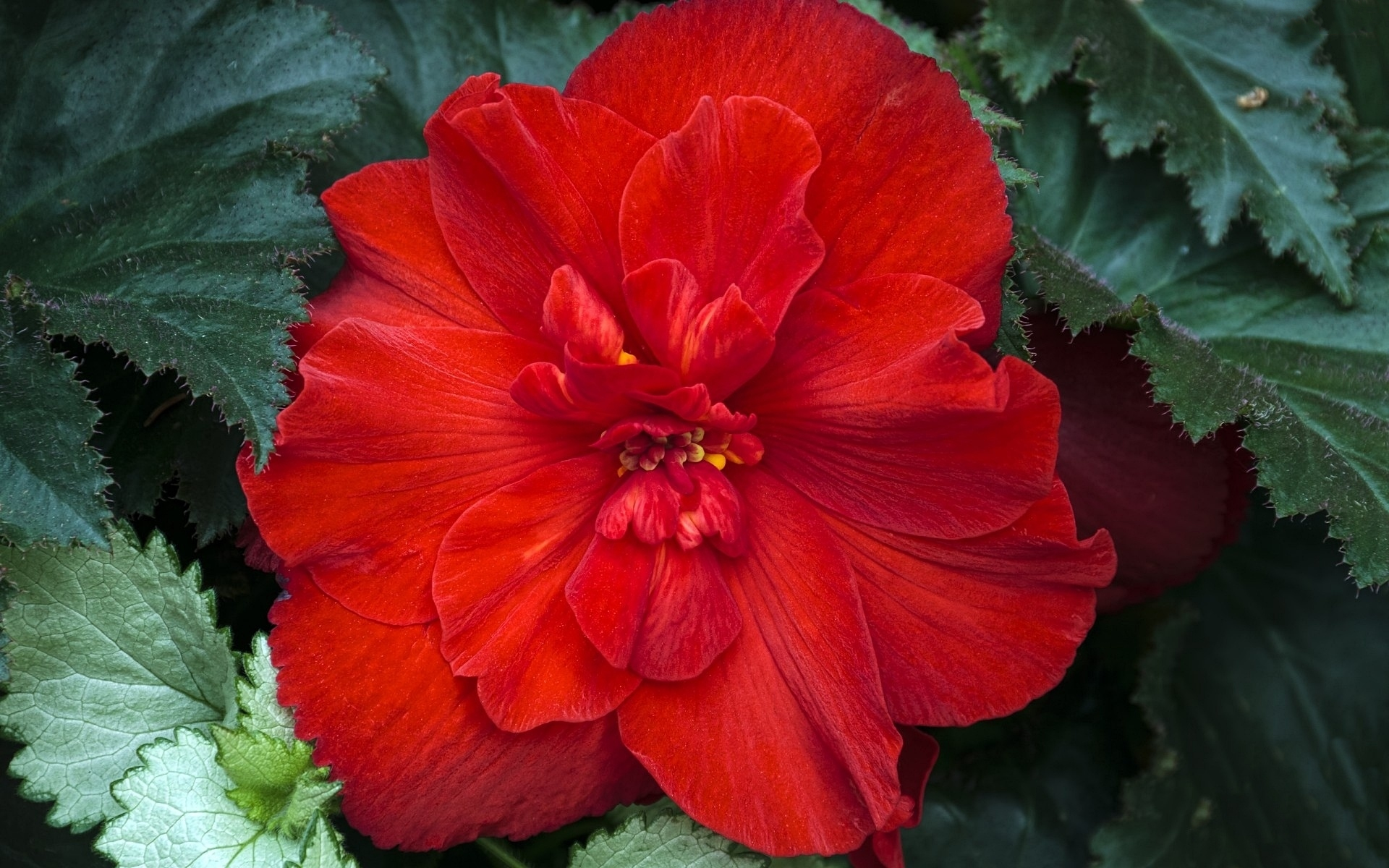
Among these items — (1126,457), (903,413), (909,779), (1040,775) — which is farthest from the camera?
(1040,775)

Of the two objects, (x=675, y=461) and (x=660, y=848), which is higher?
(x=675, y=461)

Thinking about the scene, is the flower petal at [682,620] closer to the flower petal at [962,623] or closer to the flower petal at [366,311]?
the flower petal at [962,623]

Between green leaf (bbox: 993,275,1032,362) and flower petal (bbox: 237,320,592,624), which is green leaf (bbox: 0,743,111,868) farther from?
green leaf (bbox: 993,275,1032,362)

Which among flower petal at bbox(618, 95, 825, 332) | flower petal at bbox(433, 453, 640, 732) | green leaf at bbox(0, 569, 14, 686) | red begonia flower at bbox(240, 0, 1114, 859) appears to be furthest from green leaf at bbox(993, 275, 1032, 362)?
green leaf at bbox(0, 569, 14, 686)

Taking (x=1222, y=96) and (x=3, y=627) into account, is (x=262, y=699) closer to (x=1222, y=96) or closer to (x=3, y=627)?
(x=3, y=627)

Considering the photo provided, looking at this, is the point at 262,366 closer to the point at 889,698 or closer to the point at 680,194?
the point at 680,194

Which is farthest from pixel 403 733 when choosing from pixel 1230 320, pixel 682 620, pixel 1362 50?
pixel 1362 50

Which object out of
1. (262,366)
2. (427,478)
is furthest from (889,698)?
(262,366)

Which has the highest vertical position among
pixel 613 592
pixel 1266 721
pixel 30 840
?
pixel 613 592
